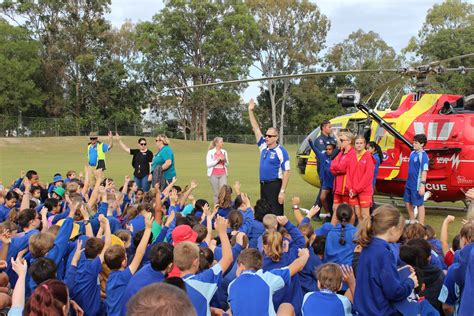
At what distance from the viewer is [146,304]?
5.33ft

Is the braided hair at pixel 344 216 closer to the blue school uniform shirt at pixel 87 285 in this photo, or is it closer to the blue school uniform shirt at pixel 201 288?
the blue school uniform shirt at pixel 201 288

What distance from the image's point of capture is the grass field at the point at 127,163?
15.7 metres

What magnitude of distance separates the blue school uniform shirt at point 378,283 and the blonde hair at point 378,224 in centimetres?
5

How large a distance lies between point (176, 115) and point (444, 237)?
56.7 m

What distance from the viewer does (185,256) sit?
3.79 meters

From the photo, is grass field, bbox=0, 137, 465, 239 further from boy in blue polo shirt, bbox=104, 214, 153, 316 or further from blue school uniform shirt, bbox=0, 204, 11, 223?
boy in blue polo shirt, bbox=104, 214, 153, 316

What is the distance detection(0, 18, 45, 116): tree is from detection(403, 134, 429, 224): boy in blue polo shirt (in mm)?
50410

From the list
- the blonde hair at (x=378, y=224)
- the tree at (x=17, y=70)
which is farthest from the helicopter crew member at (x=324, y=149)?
the tree at (x=17, y=70)

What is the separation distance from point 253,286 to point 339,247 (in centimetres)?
179

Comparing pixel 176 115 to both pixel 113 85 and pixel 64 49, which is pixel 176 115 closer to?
pixel 113 85

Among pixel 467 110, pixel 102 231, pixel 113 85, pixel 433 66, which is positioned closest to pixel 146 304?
pixel 102 231

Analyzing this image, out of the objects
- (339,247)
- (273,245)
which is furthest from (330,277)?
(339,247)

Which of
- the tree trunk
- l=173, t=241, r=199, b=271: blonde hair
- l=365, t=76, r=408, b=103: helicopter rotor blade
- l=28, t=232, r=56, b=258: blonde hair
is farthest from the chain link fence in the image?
l=173, t=241, r=199, b=271: blonde hair

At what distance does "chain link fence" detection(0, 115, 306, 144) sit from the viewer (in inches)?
1941
